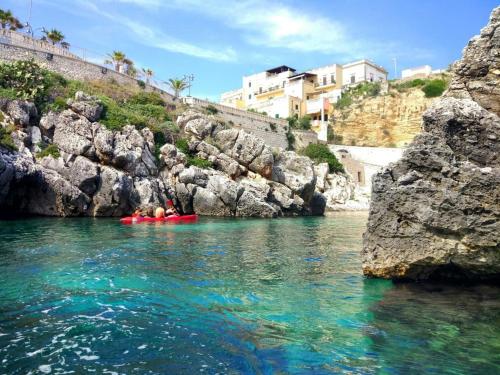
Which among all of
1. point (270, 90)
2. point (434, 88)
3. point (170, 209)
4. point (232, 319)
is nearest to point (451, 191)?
point (232, 319)

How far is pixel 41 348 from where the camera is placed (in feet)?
15.6

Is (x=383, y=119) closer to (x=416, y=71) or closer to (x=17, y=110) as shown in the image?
(x=416, y=71)

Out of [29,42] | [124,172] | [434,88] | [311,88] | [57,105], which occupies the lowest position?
[124,172]

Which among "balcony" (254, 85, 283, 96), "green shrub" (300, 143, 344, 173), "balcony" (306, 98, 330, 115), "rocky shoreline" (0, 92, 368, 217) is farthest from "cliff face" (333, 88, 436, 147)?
"rocky shoreline" (0, 92, 368, 217)

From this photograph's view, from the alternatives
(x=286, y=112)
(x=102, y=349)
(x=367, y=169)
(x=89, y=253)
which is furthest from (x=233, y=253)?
(x=286, y=112)

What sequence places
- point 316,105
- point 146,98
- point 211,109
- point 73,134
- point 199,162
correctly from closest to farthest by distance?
1. point 73,134
2. point 199,162
3. point 146,98
4. point 211,109
5. point 316,105

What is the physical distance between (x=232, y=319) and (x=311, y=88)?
217 ft

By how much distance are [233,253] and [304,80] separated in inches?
2333

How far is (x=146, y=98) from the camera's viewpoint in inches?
1547

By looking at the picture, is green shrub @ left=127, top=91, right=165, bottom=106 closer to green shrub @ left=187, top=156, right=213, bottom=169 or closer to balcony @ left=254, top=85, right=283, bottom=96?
green shrub @ left=187, top=156, right=213, bottom=169

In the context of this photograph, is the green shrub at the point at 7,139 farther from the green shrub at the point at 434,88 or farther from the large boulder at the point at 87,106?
the green shrub at the point at 434,88

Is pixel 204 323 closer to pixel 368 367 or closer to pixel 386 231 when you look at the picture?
pixel 368 367

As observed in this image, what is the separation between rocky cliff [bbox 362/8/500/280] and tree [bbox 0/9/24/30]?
36607 mm

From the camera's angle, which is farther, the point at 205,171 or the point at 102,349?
the point at 205,171
